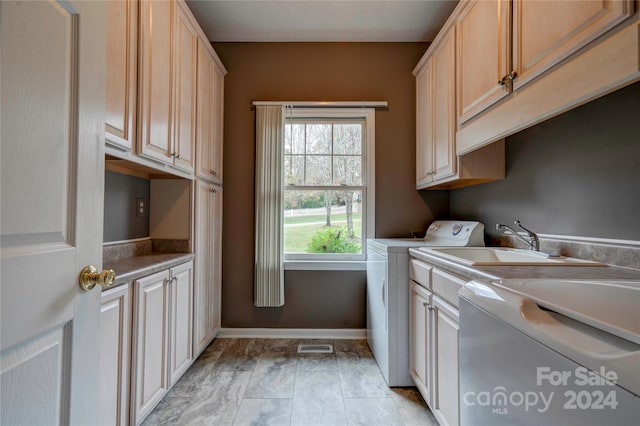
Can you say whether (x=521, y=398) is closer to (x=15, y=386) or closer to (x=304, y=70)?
(x=15, y=386)

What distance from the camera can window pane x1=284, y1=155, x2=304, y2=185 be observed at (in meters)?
2.68

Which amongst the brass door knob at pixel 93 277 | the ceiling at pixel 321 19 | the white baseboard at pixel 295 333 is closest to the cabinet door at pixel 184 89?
the ceiling at pixel 321 19

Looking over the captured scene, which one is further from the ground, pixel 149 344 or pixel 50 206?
pixel 50 206

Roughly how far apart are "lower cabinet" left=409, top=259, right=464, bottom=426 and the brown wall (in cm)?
92

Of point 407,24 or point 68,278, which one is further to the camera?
point 407,24

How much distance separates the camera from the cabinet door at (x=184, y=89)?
1.75m

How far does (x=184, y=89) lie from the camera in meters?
1.86

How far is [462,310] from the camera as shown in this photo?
89cm

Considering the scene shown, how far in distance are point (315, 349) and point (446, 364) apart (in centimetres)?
127

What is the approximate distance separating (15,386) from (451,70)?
2369 mm

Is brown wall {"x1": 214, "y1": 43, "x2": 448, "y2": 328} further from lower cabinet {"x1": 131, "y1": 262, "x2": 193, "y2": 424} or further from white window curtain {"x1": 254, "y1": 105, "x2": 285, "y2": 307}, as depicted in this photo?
lower cabinet {"x1": 131, "y1": 262, "x2": 193, "y2": 424}

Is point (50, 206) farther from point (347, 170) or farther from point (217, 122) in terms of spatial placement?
point (347, 170)

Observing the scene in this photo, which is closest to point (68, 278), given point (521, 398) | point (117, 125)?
point (117, 125)

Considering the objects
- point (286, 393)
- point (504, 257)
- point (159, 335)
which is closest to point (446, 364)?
point (504, 257)
